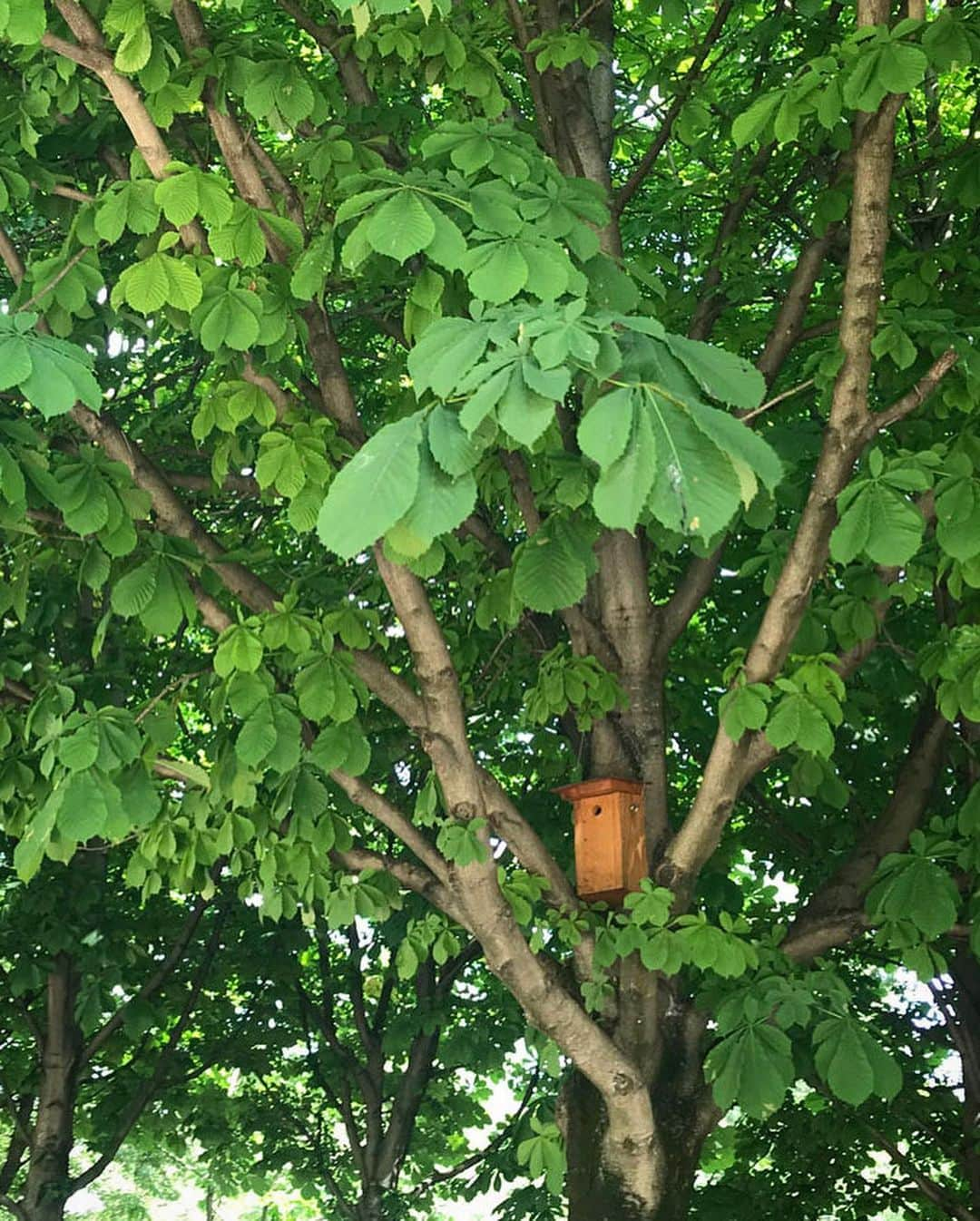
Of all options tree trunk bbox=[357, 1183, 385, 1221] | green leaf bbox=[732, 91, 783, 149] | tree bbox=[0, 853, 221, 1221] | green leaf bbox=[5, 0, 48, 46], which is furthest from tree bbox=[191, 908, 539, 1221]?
green leaf bbox=[5, 0, 48, 46]

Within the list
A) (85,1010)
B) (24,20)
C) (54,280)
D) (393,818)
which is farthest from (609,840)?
(85,1010)

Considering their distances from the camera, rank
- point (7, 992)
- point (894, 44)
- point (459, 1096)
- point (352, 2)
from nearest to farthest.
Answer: point (352, 2), point (894, 44), point (7, 992), point (459, 1096)

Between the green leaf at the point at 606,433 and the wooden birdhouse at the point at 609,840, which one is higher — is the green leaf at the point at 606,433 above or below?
below

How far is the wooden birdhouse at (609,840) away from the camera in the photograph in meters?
4.29

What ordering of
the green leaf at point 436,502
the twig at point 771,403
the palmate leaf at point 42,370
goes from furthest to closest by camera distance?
the twig at point 771,403 < the palmate leaf at point 42,370 < the green leaf at point 436,502

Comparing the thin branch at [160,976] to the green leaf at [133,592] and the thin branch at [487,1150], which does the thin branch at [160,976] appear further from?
the green leaf at [133,592]

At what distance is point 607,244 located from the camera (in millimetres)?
4598

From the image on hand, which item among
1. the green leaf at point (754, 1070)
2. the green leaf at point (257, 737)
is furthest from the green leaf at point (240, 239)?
the green leaf at point (754, 1070)

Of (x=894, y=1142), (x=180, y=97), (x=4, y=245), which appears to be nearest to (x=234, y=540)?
(x=4, y=245)

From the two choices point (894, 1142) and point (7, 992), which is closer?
point (894, 1142)

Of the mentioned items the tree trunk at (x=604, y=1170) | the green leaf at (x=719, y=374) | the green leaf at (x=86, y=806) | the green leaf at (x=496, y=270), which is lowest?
the tree trunk at (x=604, y=1170)

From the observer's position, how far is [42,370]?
9.10 feet

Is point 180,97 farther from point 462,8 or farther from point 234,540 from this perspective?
point 234,540

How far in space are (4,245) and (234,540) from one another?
1550 mm
